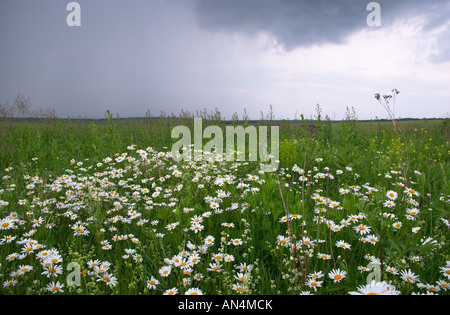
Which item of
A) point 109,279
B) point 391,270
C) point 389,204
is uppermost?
point 389,204

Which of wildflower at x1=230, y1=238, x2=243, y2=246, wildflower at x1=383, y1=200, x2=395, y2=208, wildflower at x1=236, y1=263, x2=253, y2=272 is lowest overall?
wildflower at x1=236, y1=263, x2=253, y2=272

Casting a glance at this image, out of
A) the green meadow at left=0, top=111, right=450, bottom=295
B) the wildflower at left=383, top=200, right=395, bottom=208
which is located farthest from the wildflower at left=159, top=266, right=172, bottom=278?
the wildflower at left=383, top=200, right=395, bottom=208

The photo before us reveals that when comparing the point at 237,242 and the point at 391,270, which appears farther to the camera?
the point at 237,242

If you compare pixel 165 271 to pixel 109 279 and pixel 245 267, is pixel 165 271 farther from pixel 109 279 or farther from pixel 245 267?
pixel 245 267

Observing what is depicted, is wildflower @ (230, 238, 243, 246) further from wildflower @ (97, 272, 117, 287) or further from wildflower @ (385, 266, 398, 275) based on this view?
wildflower @ (385, 266, 398, 275)

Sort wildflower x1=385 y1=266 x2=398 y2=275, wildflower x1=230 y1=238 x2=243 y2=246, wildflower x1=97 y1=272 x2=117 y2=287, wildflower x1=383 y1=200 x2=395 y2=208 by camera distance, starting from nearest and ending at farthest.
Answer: wildflower x1=385 y1=266 x2=398 y2=275
wildflower x1=97 y1=272 x2=117 y2=287
wildflower x1=230 y1=238 x2=243 y2=246
wildflower x1=383 y1=200 x2=395 y2=208

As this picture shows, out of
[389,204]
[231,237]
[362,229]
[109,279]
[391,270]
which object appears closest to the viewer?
[391,270]

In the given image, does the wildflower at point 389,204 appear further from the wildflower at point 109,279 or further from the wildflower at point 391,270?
the wildflower at point 109,279

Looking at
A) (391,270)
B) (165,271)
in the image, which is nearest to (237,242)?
(165,271)

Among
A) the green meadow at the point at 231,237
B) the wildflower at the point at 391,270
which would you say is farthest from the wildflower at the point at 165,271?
the wildflower at the point at 391,270

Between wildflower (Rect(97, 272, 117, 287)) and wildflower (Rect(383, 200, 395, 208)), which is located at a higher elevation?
wildflower (Rect(383, 200, 395, 208))
